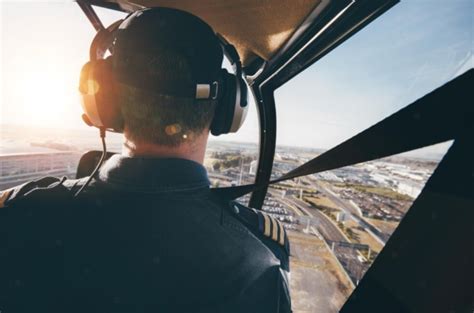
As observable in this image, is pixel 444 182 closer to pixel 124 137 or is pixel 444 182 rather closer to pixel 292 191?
pixel 124 137

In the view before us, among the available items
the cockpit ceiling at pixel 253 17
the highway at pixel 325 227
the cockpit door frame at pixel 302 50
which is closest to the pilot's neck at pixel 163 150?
the cockpit door frame at pixel 302 50

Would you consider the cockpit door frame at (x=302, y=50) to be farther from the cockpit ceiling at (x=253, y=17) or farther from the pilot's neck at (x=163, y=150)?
the pilot's neck at (x=163, y=150)

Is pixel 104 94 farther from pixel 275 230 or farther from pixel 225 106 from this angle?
pixel 275 230

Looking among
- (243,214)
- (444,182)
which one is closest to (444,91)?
(444,182)

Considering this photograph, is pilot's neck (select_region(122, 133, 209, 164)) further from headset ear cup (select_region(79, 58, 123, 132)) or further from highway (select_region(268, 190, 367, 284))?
highway (select_region(268, 190, 367, 284))

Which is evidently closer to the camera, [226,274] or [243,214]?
[226,274]
